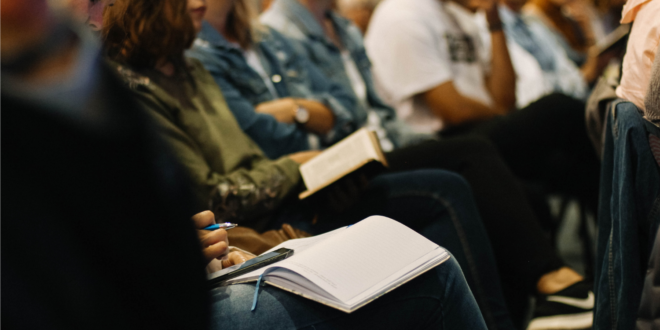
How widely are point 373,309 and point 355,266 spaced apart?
62 millimetres

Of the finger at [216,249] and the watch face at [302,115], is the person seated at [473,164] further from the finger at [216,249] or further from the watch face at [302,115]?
the finger at [216,249]

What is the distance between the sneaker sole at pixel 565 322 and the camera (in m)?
1.27

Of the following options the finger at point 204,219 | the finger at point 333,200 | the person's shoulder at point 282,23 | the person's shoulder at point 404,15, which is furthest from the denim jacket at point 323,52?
the finger at point 204,219

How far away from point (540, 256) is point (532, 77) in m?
1.76

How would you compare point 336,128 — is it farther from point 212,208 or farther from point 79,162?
point 79,162

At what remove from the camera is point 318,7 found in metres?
2.13

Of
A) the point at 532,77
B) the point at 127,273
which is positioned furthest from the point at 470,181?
the point at 532,77

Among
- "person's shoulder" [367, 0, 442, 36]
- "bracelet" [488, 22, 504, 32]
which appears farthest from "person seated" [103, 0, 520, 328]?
"bracelet" [488, 22, 504, 32]

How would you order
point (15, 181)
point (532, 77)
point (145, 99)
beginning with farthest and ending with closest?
point (532, 77) → point (145, 99) → point (15, 181)

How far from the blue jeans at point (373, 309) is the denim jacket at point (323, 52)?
1.22 m

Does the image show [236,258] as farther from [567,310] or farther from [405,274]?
[567,310]

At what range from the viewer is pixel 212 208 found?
110cm

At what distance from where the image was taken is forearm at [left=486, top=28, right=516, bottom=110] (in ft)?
7.70

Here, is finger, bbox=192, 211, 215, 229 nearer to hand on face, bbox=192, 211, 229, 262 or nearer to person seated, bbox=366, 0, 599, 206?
hand on face, bbox=192, 211, 229, 262
